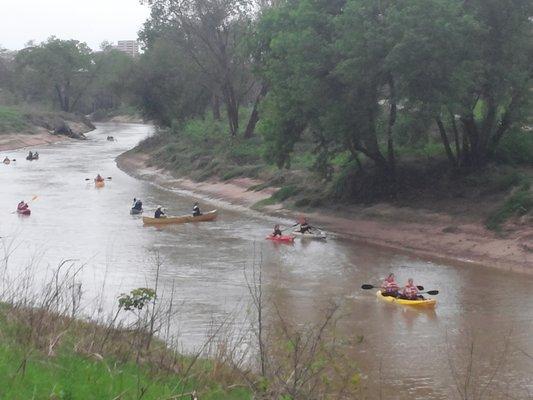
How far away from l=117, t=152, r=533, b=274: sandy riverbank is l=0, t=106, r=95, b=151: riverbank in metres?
60.3

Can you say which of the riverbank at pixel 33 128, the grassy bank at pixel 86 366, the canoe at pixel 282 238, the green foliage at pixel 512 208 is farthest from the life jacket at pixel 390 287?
the riverbank at pixel 33 128

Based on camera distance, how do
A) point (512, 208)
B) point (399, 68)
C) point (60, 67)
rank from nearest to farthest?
point (399, 68), point (512, 208), point (60, 67)

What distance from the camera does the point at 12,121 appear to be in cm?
10238

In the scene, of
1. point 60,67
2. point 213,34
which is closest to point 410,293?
point 213,34

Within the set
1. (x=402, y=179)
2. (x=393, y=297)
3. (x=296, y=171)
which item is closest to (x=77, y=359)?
(x=393, y=297)

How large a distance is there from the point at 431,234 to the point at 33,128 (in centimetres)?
7898

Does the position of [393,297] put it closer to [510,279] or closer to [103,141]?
[510,279]

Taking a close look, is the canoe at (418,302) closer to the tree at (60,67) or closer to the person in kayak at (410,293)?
the person in kayak at (410,293)

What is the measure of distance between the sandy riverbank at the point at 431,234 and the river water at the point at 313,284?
1.06 metres

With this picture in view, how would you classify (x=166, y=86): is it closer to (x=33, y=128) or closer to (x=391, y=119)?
(x=33, y=128)

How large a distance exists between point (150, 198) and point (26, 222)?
11886 millimetres

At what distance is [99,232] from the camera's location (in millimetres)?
36844

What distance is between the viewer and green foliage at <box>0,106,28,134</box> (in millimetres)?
99312

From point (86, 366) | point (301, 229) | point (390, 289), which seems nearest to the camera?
point (86, 366)
